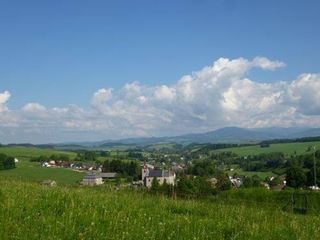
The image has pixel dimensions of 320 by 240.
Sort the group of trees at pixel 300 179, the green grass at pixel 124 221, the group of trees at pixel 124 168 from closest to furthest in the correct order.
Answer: the green grass at pixel 124 221, the group of trees at pixel 300 179, the group of trees at pixel 124 168

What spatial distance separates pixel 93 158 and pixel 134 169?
62044 millimetres

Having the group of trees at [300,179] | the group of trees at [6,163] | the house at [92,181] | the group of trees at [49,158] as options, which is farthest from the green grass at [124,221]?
the group of trees at [49,158]

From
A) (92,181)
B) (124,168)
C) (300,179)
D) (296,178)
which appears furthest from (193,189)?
(124,168)

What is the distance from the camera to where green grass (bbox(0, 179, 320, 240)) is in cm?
721

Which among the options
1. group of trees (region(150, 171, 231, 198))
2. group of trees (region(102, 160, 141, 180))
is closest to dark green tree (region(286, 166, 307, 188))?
group of trees (region(102, 160, 141, 180))

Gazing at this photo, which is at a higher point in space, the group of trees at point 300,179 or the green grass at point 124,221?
the green grass at point 124,221

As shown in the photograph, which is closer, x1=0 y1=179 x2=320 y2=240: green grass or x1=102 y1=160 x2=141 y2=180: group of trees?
x1=0 y1=179 x2=320 y2=240: green grass

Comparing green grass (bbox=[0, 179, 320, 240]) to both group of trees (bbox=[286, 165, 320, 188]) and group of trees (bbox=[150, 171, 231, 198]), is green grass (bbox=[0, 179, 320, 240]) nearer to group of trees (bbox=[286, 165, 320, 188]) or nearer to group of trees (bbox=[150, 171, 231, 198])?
group of trees (bbox=[150, 171, 231, 198])

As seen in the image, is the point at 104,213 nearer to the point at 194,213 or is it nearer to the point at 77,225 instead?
the point at 77,225

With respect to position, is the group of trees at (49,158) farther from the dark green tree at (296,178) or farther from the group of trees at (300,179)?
the group of trees at (300,179)

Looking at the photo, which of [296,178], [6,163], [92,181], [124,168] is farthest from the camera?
[124,168]

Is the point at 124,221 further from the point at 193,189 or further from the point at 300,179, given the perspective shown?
the point at 300,179

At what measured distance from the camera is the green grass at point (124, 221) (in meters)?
7.21

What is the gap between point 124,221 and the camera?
326 inches
